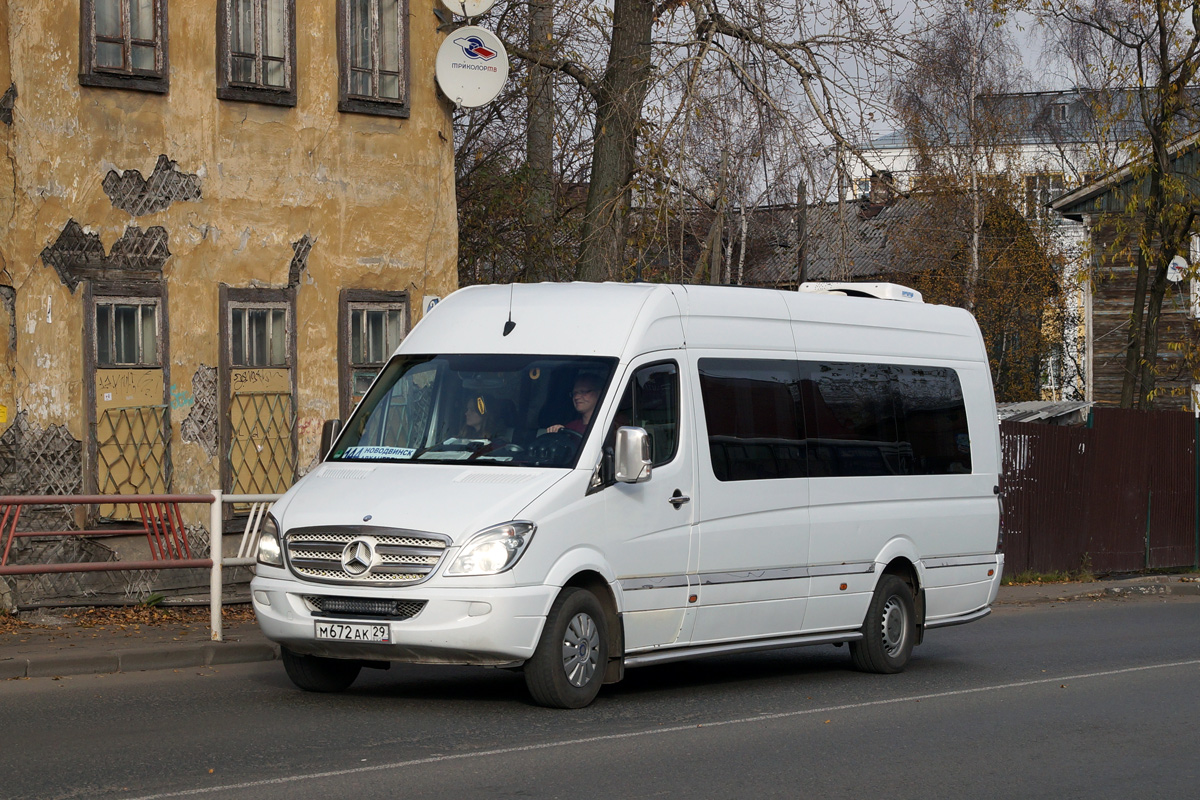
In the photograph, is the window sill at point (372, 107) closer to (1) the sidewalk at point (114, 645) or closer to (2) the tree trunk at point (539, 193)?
(2) the tree trunk at point (539, 193)

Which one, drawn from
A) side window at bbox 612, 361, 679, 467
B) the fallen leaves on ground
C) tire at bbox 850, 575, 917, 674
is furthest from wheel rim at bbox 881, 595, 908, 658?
the fallen leaves on ground

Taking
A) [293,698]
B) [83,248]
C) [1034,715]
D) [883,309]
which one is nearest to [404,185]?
[83,248]

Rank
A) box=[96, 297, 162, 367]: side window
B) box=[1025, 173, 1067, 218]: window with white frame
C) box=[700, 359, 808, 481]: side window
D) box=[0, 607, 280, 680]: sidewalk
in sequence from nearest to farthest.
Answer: box=[700, 359, 808, 481]: side window
box=[0, 607, 280, 680]: sidewalk
box=[96, 297, 162, 367]: side window
box=[1025, 173, 1067, 218]: window with white frame

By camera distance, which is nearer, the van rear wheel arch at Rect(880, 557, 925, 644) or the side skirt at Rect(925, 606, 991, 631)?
the van rear wheel arch at Rect(880, 557, 925, 644)

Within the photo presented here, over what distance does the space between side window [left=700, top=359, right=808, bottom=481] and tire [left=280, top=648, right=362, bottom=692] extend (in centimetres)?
265

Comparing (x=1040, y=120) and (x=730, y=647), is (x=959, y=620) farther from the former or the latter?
(x=1040, y=120)

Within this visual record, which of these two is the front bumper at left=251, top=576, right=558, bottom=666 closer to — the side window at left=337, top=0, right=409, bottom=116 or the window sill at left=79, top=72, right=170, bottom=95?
the window sill at left=79, top=72, right=170, bottom=95

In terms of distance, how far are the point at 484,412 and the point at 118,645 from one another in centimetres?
381

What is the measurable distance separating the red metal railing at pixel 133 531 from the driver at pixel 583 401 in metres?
3.75

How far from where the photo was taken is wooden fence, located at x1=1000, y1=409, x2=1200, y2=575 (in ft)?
72.7

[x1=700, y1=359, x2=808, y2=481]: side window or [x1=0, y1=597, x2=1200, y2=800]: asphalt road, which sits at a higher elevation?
[x1=700, y1=359, x2=808, y2=481]: side window

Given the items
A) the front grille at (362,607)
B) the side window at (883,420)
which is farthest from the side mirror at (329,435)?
the side window at (883,420)

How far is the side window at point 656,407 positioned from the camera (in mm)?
10188

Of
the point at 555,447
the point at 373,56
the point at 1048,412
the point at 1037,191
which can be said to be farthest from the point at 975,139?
the point at 555,447
